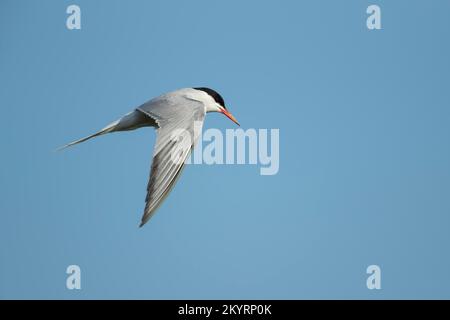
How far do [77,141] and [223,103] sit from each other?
6.30 feet

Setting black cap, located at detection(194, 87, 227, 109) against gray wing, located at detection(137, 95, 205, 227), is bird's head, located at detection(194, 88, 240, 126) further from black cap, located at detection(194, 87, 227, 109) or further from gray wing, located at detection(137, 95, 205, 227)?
gray wing, located at detection(137, 95, 205, 227)

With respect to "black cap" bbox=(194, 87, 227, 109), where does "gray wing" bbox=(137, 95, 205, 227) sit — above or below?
below

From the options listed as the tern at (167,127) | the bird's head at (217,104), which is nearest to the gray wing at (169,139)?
the tern at (167,127)

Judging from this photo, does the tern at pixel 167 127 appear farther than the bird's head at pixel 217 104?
No

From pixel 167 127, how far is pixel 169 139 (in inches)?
10.7

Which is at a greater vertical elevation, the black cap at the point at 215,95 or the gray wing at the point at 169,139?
the black cap at the point at 215,95

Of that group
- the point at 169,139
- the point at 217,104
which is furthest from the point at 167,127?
the point at 217,104

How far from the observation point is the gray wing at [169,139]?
4785 millimetres

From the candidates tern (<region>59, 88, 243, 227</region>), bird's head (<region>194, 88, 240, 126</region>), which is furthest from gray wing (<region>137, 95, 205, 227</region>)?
bird's head (<region>194, 88, 240, 126</region>)

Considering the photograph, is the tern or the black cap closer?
the tern

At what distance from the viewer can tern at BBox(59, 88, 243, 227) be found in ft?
15.8

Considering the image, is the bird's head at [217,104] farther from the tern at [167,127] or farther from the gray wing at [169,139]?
the gray wing at [169,139]

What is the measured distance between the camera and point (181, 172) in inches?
195

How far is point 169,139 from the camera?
5.24 metres
